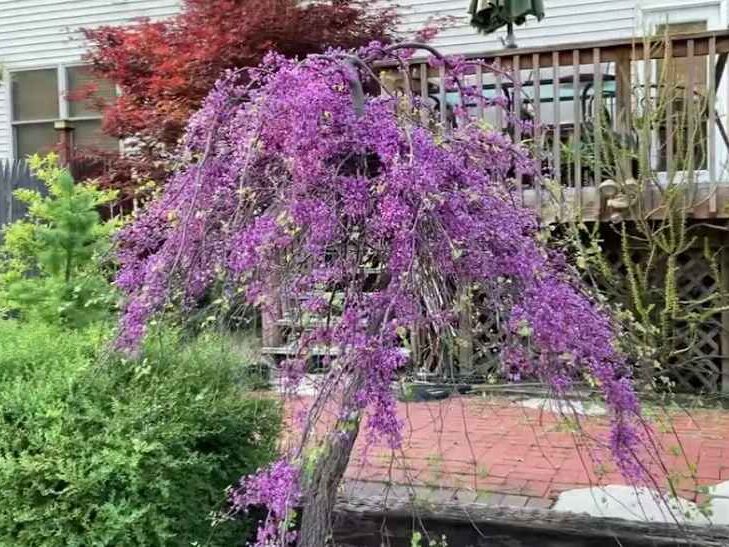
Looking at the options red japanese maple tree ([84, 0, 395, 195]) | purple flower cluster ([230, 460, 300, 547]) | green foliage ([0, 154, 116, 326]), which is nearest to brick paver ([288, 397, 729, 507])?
purple flower cluster ([230, 460, 300, 547])

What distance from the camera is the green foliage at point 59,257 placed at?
4820 millimetres

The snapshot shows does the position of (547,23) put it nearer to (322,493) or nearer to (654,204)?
(654,204)

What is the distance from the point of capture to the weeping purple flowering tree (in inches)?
96.1

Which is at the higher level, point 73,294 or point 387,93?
point 387,93

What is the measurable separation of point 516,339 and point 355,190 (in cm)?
68

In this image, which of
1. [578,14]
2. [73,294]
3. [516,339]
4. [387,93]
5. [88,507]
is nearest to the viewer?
[516,339]

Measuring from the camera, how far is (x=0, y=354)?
3338 mm

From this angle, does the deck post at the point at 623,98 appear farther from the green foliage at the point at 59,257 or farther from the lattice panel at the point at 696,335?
the green foliage at the point at 59,257

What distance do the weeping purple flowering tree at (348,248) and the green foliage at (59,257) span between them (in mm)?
2045

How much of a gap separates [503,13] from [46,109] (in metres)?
7.51

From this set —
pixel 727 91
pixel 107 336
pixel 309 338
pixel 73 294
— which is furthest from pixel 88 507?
pixel 727 91

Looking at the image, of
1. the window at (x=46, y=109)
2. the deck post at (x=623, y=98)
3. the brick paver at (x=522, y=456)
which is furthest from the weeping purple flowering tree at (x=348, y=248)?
the window at (x=46, y=109)

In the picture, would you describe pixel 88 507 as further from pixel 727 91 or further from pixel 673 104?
pixel 727 91

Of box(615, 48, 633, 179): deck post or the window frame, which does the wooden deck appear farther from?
the window frame
